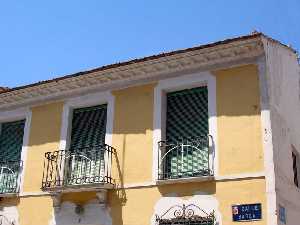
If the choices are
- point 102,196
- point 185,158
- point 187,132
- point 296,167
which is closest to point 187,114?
point 187,132

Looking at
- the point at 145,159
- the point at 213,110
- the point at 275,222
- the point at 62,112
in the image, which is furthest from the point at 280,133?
the point at 62,112

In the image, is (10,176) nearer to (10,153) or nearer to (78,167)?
(10,153)

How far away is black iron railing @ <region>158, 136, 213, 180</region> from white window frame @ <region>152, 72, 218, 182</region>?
0.39 ft

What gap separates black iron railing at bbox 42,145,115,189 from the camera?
1189cm

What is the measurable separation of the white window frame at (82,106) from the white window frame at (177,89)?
1.26m

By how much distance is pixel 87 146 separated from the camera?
12625 millimetres

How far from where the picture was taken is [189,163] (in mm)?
11062

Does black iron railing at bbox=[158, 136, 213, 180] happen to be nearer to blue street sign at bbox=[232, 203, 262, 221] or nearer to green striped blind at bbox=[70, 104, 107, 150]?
blue street sign at bbox=[232, 203, 262, 221]

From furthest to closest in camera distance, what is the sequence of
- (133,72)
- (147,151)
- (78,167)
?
(78,167) < (133,72) < (147,151)

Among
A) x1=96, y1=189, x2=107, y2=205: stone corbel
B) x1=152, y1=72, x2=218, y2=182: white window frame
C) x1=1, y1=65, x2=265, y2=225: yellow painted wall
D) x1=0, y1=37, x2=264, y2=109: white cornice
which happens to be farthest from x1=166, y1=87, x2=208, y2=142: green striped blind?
x1=96, y1=189, x2=107, y2=205: stone corbel

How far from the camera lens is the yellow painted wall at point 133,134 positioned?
11492 millimetres

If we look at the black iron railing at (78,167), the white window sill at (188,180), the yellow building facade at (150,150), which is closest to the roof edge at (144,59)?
the yellow building facade at (150,150)

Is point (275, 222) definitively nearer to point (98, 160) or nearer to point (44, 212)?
point (98, 160)

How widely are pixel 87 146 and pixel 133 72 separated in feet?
7.27
